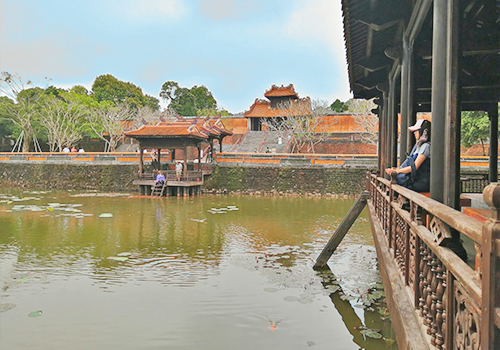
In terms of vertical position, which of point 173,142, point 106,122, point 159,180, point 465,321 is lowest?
point 159,180

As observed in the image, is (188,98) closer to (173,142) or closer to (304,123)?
(304,123)

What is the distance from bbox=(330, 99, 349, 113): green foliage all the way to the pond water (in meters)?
31.5

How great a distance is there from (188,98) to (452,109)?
162ft

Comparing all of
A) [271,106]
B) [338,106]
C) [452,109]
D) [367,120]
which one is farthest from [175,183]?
[338,106]

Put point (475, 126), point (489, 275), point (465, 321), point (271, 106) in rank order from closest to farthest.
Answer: point (489, 275), point (465, 321), point (475, 126), point (271, 106)

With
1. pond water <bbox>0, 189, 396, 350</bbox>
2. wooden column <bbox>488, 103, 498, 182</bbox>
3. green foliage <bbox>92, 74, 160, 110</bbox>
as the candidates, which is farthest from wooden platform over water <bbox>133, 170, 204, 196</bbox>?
green foliage <bbox>92, 74, 160, 110</bbox>

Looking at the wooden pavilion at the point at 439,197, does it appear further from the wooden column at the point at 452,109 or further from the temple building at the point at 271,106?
the temple building at the point at 271,106

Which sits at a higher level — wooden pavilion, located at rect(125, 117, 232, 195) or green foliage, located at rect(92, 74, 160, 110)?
green foliage, located at rect(92, 74, 160, 110)

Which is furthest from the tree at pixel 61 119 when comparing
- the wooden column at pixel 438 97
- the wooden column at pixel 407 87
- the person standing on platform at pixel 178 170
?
the wooden column at pixel 438 97

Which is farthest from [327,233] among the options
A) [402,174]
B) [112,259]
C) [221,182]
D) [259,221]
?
[221,182]

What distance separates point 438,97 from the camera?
311 centimetres

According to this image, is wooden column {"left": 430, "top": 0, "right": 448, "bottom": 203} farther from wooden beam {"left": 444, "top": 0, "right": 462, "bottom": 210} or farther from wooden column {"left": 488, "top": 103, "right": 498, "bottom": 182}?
wooden column {"left": 488, "top": 103, "right": 498, "bottom": 182}

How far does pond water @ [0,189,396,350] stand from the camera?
4430mm

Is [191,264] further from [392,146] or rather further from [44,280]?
[392,146]
